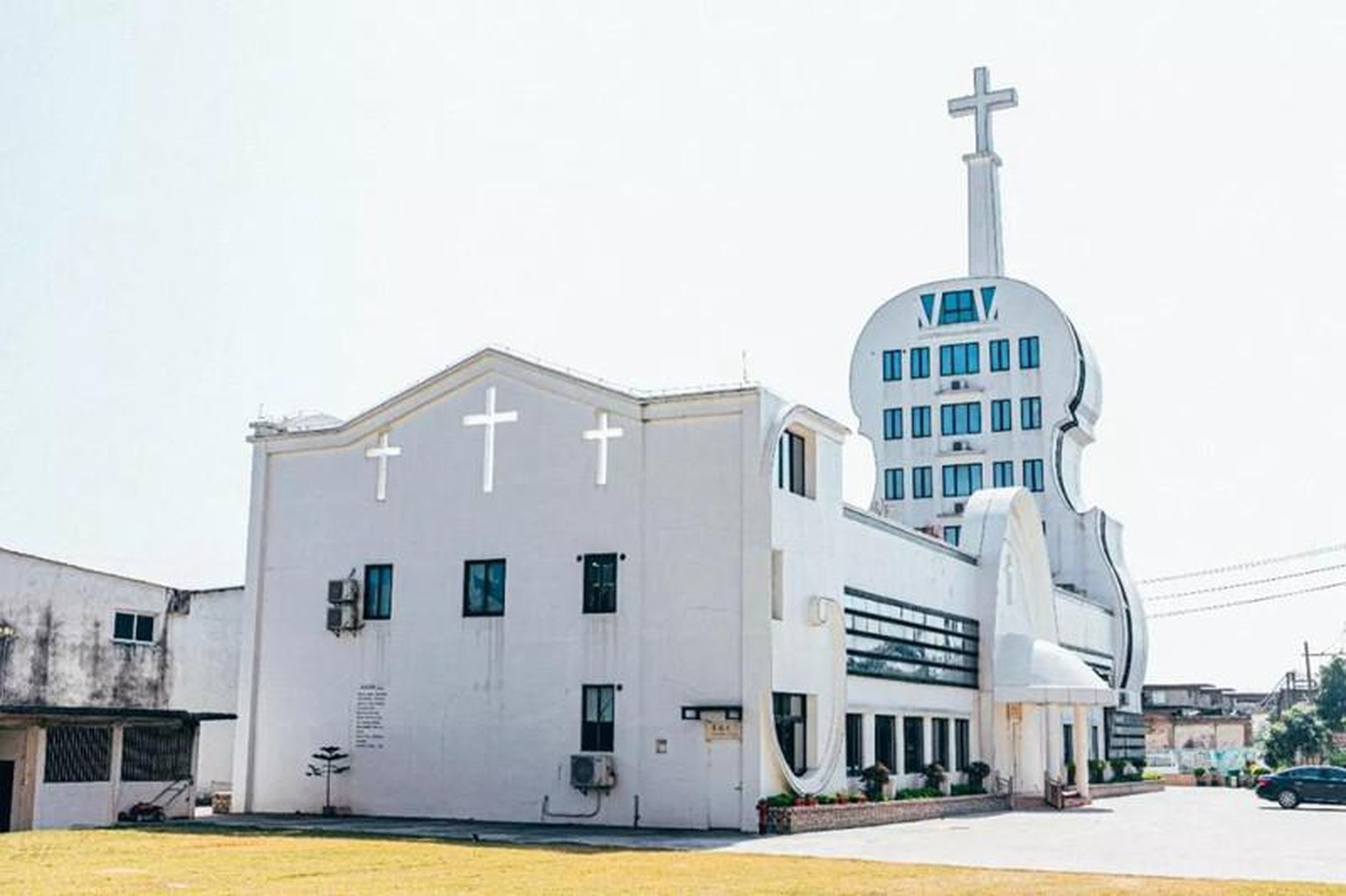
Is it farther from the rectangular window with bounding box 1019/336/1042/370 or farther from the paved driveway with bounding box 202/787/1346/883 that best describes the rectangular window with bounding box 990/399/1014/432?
the paved driveway with bounding box 202/787/1346/883

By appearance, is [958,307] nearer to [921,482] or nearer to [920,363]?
[920,363]

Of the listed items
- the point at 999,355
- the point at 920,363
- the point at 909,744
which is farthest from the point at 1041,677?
the point at 920,363

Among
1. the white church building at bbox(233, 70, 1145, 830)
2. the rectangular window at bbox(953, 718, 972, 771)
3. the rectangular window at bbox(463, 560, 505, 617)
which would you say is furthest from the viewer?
the rectangular window at bbox(953, 718, 972, 771)

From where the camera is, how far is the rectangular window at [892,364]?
64.8 metres

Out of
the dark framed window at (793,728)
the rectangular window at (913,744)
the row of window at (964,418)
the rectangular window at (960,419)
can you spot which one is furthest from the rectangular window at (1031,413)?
the dark framed window at (793,728)

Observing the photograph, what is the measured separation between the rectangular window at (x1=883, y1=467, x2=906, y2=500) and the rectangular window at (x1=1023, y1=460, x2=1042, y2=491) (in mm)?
5042

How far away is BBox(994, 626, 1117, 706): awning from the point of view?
4525 cm

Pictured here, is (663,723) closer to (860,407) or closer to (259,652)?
(259,652)

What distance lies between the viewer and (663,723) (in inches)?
1303

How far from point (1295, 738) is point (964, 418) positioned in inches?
969

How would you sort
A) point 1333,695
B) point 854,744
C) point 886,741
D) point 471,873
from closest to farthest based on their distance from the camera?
point 471,873
point 854,744
point 886,741
point 1333,695

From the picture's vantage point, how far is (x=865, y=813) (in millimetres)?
34406

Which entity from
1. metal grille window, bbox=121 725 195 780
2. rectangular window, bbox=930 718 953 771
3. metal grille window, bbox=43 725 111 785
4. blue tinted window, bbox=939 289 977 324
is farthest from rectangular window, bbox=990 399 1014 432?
metal grille window, bbox=43 725 111 785

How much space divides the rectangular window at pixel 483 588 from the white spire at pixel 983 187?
36.5 metres
